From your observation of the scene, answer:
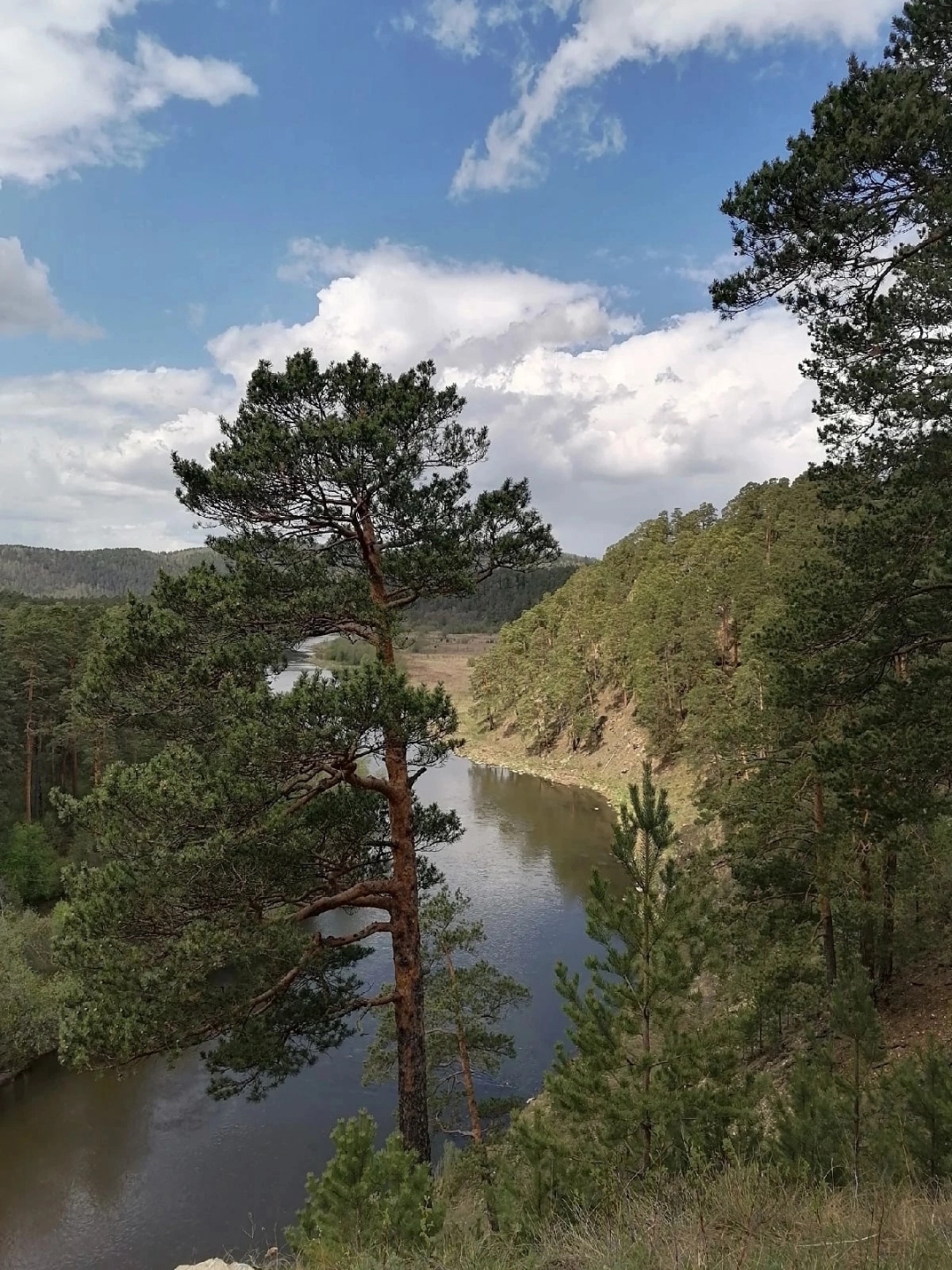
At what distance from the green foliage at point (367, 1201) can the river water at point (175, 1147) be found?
6703 millimetres

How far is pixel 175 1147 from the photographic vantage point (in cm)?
1505

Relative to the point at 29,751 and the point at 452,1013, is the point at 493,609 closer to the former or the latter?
the point at 29,751

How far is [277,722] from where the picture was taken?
659cm

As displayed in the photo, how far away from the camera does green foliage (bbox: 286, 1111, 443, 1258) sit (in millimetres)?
4855

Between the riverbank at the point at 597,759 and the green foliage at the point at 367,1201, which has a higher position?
the green foliage at the point at 367,1201

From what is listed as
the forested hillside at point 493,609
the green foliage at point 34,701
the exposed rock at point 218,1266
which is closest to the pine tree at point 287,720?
the exposed rock at point 218,1266

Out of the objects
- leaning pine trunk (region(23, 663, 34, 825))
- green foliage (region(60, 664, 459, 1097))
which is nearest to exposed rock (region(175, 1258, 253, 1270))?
green foliage (region(60, 664, 459, 1097))

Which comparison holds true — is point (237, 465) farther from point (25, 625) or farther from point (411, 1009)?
point (25, 625)

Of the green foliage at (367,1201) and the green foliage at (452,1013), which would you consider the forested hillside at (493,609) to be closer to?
the green foliage at (452,1013)

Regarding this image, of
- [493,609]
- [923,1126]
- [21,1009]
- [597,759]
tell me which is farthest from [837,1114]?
[493,609]

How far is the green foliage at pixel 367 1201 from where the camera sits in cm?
486

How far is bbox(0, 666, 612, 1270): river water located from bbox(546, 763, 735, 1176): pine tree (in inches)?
299

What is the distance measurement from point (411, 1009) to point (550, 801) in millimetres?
34654

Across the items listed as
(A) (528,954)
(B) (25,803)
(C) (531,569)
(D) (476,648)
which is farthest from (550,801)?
(D) (476,648)
